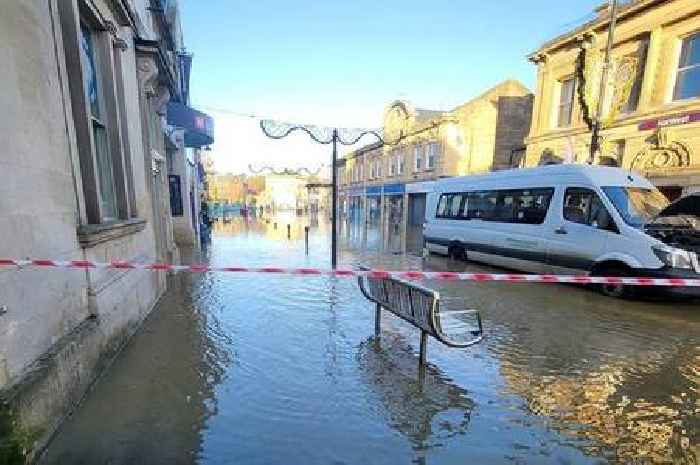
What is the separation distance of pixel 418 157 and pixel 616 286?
21.5 meters

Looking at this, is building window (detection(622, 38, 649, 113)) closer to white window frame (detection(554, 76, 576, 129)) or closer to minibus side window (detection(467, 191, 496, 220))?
white window frame (detection(554, 76, 576, 129))

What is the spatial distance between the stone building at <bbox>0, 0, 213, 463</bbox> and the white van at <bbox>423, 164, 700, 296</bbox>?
334 inches

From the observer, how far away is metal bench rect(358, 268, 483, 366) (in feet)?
13.6

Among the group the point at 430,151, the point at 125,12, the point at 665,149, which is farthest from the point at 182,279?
the point at 430,151

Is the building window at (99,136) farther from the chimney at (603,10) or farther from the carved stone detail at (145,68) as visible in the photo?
the chimney at (603,10)

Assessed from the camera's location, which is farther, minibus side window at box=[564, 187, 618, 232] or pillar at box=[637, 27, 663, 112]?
pillar at box=[637, 27, 663, 112]

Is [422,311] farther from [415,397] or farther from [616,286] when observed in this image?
[616,286]

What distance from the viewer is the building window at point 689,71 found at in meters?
12.5

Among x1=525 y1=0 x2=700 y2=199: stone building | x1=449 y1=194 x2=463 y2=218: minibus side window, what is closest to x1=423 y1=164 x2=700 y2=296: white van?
x1=449 y1=194 x2=463 y2=218: minibus side window

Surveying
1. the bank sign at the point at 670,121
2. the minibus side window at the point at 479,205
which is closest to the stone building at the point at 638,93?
the bank sign at the point at 670,121

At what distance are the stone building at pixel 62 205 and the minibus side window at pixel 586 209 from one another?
859 centimetres

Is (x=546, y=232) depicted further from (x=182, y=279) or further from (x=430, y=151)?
(x=430, y=151)

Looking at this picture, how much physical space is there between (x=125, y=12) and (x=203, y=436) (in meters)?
6.24

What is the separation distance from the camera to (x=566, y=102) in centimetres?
1705
